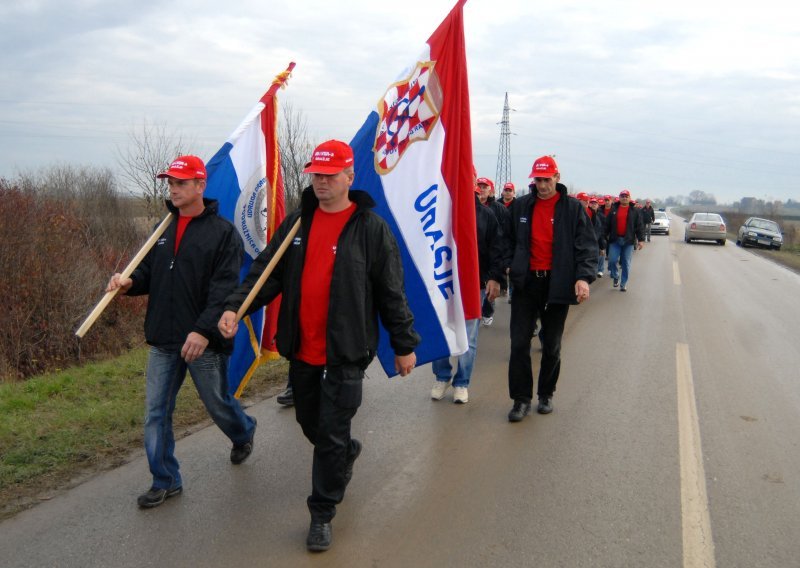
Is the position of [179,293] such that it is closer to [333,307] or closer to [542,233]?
[333,307]

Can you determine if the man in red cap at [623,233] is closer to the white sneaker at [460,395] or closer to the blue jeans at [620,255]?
the blue jeans at [620,255]

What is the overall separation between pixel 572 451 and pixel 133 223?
57.9 feet

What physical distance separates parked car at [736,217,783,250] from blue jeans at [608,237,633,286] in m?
20.2

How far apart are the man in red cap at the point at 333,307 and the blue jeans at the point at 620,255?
38.7ft

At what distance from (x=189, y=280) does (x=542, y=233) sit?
2.96m

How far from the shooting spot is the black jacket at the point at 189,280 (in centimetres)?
396

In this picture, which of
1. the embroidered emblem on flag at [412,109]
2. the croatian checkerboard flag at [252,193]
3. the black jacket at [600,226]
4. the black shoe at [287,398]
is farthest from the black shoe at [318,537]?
the black jacket at [600,226]

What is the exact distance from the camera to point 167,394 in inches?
160

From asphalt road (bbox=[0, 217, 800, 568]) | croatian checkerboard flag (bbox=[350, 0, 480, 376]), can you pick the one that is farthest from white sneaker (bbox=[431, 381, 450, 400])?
→ croatian checkerboard flag (bbox=[350, 0, 480, 376])

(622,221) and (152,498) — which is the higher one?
(622,221)

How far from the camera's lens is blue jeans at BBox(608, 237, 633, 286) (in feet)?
47.6

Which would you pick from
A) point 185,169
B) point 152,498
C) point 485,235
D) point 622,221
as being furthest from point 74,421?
point 622,221

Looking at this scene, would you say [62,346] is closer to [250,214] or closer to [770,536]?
[250,214]

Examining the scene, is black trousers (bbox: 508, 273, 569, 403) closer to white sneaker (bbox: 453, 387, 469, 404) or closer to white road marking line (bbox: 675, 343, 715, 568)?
white sneaker (bbox: 453, 387, 469, 404)
